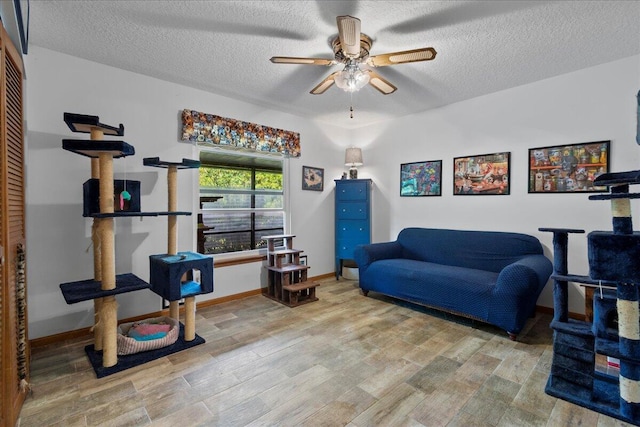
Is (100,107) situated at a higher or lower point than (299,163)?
higher

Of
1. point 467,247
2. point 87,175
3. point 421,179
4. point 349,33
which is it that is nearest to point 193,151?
point 87,175

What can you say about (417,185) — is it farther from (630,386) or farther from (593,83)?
(630,386)

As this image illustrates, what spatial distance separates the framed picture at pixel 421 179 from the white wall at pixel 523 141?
76 millimetres

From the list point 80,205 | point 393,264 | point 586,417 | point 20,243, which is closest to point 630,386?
point 586,417

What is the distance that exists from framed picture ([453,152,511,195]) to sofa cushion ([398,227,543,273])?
20.5 inches

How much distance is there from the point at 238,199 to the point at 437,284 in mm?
3229

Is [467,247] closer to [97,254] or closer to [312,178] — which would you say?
[312,178]

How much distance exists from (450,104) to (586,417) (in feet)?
10.8

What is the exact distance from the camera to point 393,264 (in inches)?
132

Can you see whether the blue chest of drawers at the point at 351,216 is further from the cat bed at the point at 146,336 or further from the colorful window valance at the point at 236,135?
the cat bed at the point at 146,336

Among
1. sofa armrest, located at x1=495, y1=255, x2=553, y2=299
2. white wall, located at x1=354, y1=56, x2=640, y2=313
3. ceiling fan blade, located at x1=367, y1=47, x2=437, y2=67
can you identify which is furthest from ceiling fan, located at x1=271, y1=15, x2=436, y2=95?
sofa armrest, located at x1=495, y1=255, x2=553, y2=299

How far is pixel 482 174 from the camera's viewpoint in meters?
3.44

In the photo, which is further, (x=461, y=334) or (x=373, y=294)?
(x=373, y=294)

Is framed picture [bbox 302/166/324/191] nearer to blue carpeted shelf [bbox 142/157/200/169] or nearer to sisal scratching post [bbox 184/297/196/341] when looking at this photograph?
blue carpeted shelf [bbox 142/157/200/169]
